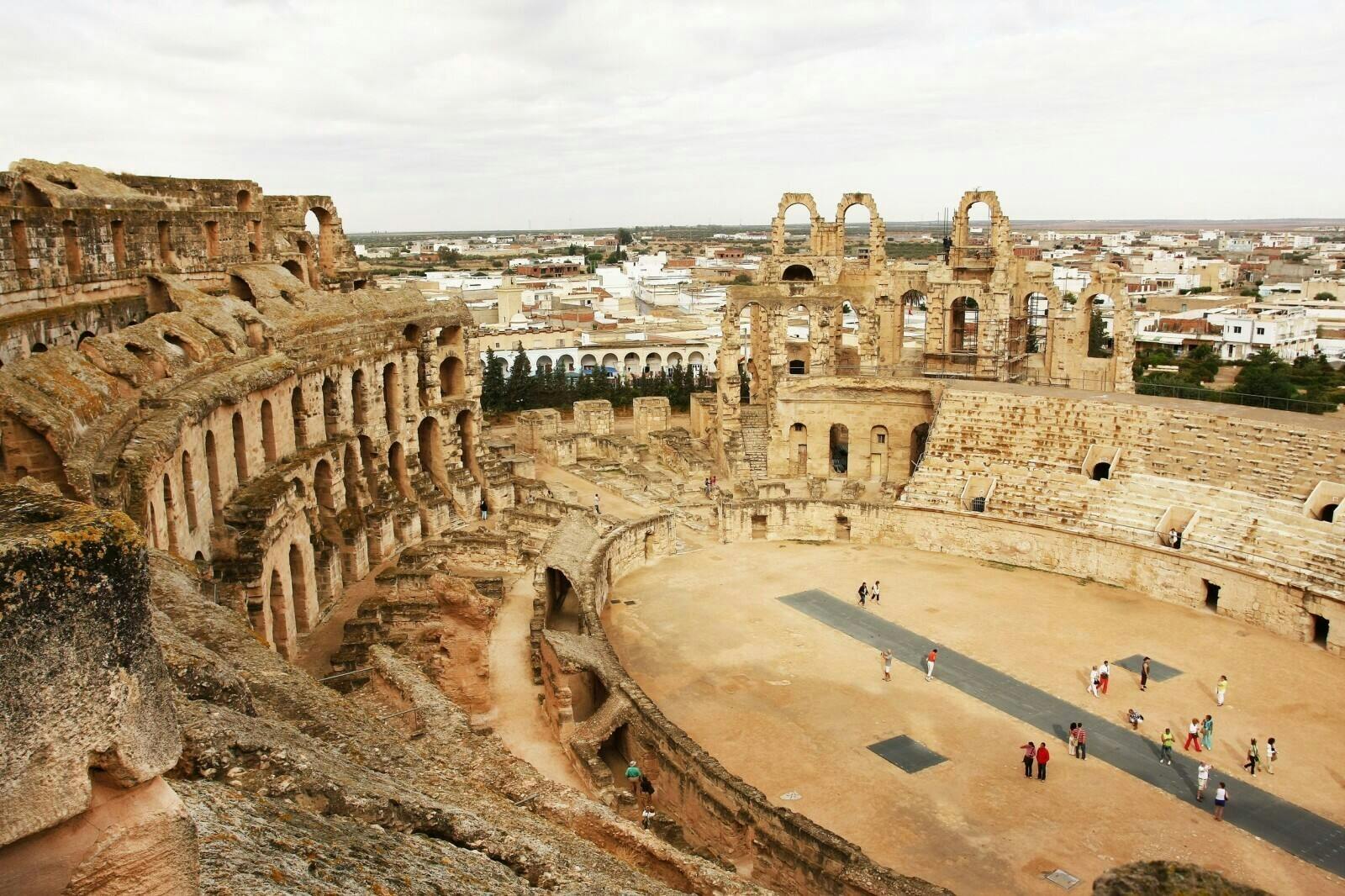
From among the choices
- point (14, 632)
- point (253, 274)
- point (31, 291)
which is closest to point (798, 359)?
point (253, 274)

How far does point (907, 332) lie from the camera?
2318 inches

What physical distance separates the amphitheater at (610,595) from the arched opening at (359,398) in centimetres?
10

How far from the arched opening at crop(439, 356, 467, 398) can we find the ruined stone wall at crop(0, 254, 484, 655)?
6 cm

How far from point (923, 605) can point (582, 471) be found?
14617 mm

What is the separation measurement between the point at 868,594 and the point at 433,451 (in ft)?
43.5

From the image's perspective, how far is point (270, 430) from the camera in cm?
2297

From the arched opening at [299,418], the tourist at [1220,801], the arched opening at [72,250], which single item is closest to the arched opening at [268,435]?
the arched opening at [299,418]

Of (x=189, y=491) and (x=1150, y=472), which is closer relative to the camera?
(x=189, y=491)

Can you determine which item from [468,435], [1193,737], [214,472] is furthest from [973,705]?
[468,435]

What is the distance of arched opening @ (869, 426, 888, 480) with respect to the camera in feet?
108

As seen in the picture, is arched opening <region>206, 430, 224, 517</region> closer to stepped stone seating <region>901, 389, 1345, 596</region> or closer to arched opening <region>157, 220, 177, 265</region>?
arched opening <region>157, 220, 177, 265</region>

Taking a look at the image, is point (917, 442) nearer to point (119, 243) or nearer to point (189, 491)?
point (189, 491)

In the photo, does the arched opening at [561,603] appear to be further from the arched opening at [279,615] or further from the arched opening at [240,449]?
the arched opening at [240,449]

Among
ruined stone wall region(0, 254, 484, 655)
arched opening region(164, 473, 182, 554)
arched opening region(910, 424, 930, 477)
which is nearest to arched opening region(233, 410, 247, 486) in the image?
ruined stone wall region(0, 254, 484, 655)
